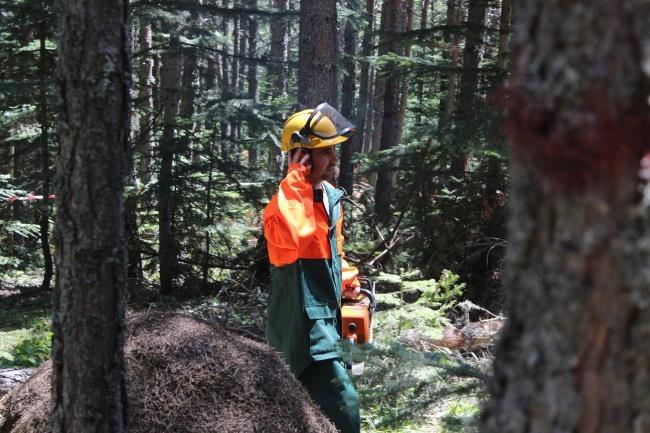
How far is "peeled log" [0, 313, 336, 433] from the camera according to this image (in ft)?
11.7

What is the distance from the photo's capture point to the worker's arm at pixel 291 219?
14.0 ft

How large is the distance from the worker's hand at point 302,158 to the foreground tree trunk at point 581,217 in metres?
3.24

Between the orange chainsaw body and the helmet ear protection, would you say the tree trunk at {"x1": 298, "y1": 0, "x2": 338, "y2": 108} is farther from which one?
the orange chainsaw body

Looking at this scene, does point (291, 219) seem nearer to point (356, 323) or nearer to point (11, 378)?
point (356, 323)

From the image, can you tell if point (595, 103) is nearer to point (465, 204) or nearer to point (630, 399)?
point (630, 399)

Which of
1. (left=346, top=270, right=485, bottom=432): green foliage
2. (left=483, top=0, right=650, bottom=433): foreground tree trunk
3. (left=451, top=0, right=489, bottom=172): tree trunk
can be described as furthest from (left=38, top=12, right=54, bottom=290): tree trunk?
(left=483, top=0, right=650, bottom=433): foreground tree trunk

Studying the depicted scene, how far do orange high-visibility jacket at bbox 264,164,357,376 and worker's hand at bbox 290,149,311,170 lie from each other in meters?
0.06

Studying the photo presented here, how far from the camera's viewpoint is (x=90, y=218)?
291cm

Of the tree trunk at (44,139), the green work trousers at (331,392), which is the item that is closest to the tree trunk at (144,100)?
the tree trunk at (44,139)

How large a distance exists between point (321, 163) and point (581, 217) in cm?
344

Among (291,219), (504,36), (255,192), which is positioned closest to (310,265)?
(291,219)

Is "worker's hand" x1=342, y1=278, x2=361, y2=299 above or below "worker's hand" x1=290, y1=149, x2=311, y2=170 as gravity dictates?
below

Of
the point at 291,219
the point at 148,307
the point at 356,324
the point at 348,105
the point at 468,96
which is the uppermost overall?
the point at 468,96

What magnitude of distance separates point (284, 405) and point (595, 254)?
2816mm
